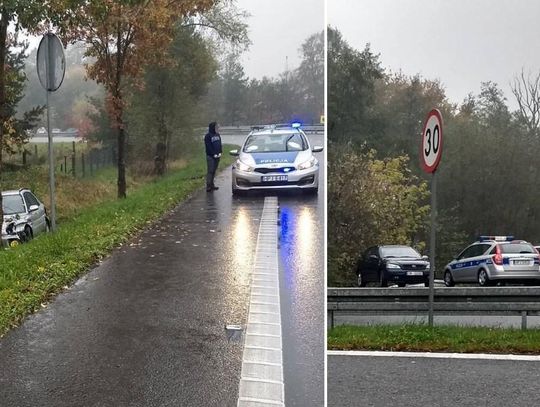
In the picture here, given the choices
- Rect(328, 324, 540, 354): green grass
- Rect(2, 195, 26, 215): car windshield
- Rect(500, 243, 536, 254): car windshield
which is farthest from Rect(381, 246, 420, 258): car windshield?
Rect(2, 195, 26, 215): car windshield


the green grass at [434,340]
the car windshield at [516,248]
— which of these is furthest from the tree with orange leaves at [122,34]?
the car windshield at [516,248]

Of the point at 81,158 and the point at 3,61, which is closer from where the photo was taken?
the point at 3,61

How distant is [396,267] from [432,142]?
255 cm

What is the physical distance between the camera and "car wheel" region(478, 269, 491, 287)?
7.55m

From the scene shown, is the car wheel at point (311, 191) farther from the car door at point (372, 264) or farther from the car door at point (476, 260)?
the car door at point (476, 260)

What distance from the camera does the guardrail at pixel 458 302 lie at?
258 inches

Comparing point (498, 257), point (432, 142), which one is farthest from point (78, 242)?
point (498, 257)

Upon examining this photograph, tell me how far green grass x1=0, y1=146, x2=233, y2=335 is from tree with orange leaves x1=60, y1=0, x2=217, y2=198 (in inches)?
6.9

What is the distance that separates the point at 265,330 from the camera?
94 cm

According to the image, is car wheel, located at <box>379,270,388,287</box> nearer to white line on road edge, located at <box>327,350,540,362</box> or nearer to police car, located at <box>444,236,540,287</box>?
police car, located at <box>444,236,540,287</box>

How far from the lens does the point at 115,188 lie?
1.37 metres

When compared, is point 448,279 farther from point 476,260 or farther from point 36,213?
point 36,213

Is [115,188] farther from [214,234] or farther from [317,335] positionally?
[317,335]

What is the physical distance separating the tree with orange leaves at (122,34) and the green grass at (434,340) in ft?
15.2
